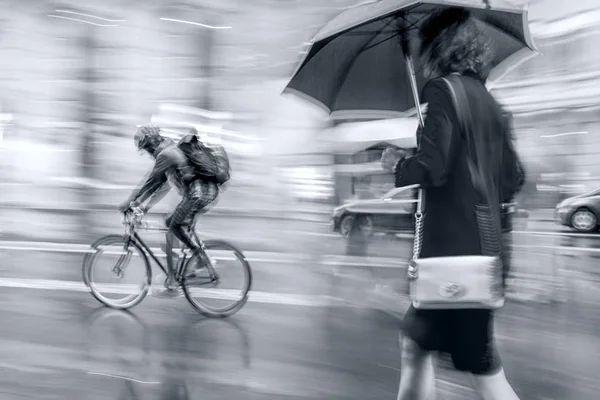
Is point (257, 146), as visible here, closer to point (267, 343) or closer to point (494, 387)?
point (267, 343)

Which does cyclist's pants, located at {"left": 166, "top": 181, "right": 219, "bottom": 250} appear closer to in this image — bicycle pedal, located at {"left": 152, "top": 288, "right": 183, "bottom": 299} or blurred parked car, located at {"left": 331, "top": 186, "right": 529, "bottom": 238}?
bicycle pedal, located at {"left": 152, "top": 288, "right": 183, "bottom": 299}

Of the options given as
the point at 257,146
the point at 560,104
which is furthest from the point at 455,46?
the point at 560,104

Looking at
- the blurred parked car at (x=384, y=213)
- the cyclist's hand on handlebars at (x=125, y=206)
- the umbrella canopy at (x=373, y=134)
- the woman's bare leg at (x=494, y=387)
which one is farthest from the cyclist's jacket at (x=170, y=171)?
the blurred parked car at (x=384, y=213)

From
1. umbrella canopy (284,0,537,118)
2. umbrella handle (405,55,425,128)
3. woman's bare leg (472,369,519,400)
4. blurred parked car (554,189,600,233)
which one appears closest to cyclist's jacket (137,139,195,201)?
umbrella canopy (284,0,537,118)

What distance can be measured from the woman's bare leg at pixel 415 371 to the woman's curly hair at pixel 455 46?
1082mm

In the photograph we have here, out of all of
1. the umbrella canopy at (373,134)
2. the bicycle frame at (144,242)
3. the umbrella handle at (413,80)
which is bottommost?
the bicycle frame at (144,242)

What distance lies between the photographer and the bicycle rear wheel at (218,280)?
568cm

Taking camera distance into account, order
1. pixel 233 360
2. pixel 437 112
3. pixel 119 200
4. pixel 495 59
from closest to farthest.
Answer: pixel 437 112, pixel 495 59, pixel 233 360, pixel 119 200

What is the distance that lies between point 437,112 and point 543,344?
3.14 meters

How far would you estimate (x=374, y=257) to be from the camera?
9.03 m

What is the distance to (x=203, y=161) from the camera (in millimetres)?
5500

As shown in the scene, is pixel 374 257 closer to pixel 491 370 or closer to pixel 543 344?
pixel 543 344

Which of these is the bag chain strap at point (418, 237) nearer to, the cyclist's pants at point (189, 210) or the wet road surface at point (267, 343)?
the wet road surface at point (267, 343)

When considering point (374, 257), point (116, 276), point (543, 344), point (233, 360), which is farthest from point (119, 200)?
point (543, 344)
